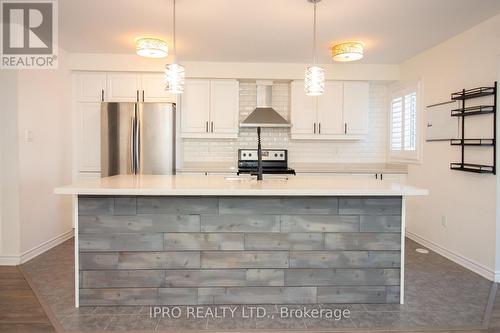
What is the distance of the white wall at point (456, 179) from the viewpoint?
122 inches

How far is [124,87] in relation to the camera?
4539 mm

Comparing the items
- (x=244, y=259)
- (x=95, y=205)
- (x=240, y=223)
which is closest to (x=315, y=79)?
(x=240, y=223)

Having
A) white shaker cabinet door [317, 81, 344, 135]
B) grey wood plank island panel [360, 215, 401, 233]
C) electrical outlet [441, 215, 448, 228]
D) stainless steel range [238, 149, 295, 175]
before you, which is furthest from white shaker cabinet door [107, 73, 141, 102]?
electrical outlet [441, 215, 448, 228]

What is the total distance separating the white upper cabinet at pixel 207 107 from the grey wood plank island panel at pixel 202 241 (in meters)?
2.46

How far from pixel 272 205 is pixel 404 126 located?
3086 mm

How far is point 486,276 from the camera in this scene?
3084 millimetres

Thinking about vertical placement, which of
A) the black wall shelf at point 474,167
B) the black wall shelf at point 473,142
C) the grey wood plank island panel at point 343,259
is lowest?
the grey wood plank island panel at point 343,259

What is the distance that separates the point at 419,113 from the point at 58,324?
14.5 ft

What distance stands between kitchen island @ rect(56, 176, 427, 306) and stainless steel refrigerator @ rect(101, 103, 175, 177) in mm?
1803

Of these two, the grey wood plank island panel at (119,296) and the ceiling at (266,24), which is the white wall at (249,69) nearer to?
the ceiling at (266,24)

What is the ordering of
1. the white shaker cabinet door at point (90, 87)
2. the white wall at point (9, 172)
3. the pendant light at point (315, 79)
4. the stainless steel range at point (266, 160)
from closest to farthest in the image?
the pendant light at point (315, 79)
the white wall at point (9, 172)
the white shaker cabinet door at point (90, 87)
the stainless steel range at point (266, 160)

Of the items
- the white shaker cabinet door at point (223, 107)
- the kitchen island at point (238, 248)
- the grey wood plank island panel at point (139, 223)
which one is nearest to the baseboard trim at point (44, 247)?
the kitchen island at point (238, 248)

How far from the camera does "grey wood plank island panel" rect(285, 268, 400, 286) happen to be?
2.50 m

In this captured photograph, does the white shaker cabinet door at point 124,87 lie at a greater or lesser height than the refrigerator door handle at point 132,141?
greater
